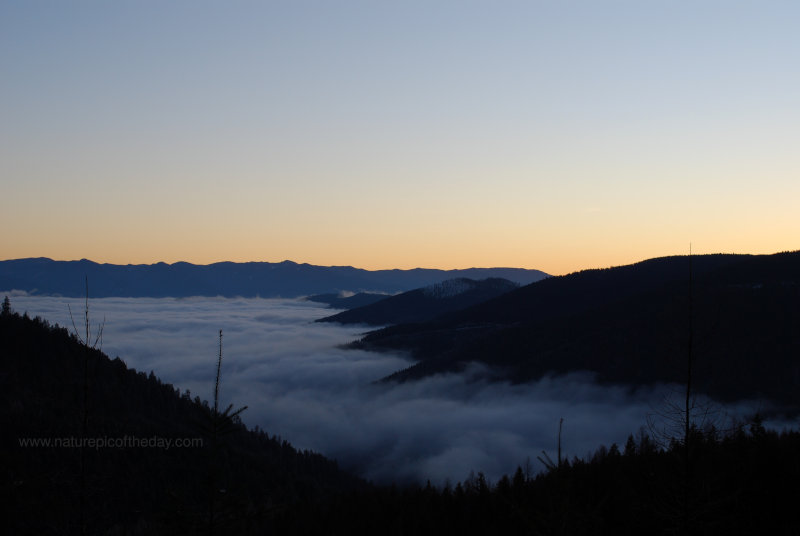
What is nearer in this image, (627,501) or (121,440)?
(627,501)

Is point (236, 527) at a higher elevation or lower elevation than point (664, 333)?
lower

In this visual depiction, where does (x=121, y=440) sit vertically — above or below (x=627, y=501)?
below

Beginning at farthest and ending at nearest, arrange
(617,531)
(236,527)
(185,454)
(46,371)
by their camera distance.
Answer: (46,371), (185,454), (617,531), (236,527)

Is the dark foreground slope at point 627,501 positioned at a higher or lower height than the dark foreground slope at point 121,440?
higher

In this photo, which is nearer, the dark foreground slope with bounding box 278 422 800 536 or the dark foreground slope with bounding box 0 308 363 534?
the dark foreground slope with bounding box 278 422 800 536

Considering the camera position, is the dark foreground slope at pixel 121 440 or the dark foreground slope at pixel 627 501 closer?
the dark foreground slope at pixel 627 501

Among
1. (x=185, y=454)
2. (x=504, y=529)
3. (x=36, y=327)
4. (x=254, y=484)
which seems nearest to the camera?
(x=504, y=529)

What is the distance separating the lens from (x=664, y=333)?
24016 millimetres

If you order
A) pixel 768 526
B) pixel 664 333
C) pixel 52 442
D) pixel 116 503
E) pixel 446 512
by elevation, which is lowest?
pixel 116 503

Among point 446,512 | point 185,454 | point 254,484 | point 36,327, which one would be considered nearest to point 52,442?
point 185,454

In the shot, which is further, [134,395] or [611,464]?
[134,395]

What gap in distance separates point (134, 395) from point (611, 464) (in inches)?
6263

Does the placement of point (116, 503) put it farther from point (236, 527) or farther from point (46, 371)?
point (236, 527)

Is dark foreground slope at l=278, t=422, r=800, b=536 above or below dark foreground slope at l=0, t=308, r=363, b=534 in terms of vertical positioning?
above
